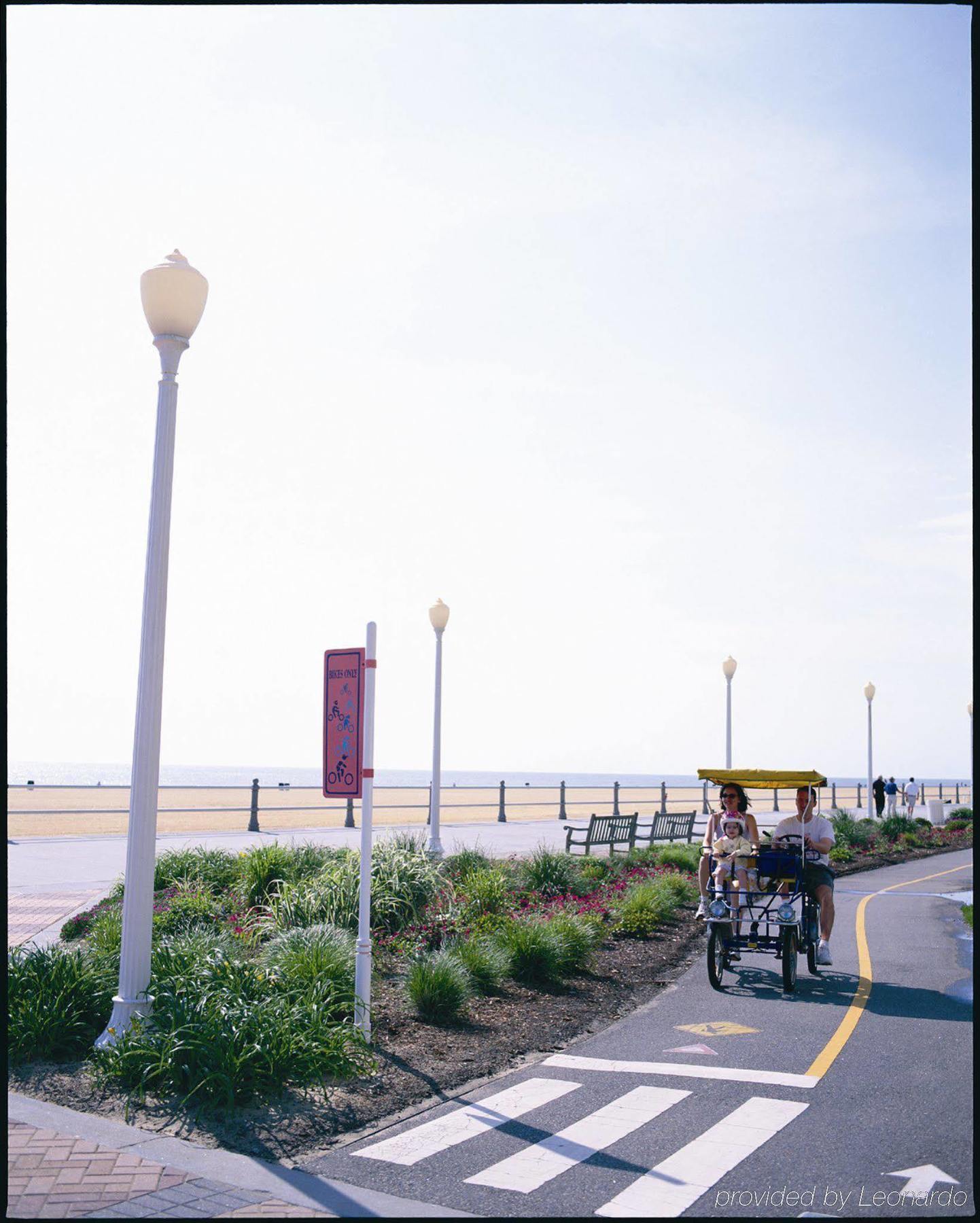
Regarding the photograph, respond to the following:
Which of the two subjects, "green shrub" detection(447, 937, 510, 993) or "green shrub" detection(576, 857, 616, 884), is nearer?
"green shrub" detection(447, 937, 510, 993)

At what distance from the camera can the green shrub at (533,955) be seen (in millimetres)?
10414

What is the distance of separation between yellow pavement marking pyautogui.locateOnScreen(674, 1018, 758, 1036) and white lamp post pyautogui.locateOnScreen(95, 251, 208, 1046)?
4.14 metres

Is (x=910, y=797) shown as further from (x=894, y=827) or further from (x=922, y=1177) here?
(x=922, y=1177)

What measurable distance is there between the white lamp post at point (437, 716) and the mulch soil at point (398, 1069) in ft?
28.1

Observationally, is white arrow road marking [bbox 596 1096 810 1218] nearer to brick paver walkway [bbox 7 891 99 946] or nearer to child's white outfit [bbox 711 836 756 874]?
child's white outfit [bbox 711 836 756 874]

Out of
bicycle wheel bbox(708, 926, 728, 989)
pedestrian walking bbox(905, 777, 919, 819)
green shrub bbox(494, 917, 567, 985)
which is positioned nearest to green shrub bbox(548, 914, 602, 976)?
green shrub bbox(494, 917, 567, 985)

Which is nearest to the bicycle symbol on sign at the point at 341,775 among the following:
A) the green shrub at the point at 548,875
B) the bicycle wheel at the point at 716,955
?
the bicycle wheel at the point at 716,955

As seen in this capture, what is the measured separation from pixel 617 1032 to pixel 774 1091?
79.6 inches

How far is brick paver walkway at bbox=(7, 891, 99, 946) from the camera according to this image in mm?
11562

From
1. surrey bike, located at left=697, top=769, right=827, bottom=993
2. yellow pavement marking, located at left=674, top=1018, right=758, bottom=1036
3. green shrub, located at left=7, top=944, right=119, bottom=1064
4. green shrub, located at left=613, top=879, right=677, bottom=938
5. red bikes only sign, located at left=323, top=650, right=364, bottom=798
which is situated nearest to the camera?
green shrub, located at left=7, top=944, right=119, bottom=1064

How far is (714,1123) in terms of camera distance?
6.34 meters

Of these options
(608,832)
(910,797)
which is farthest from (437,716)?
(910,797)

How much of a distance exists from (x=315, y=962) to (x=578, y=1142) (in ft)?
10.6

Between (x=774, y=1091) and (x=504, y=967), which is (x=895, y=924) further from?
(x=774, y=1091)
